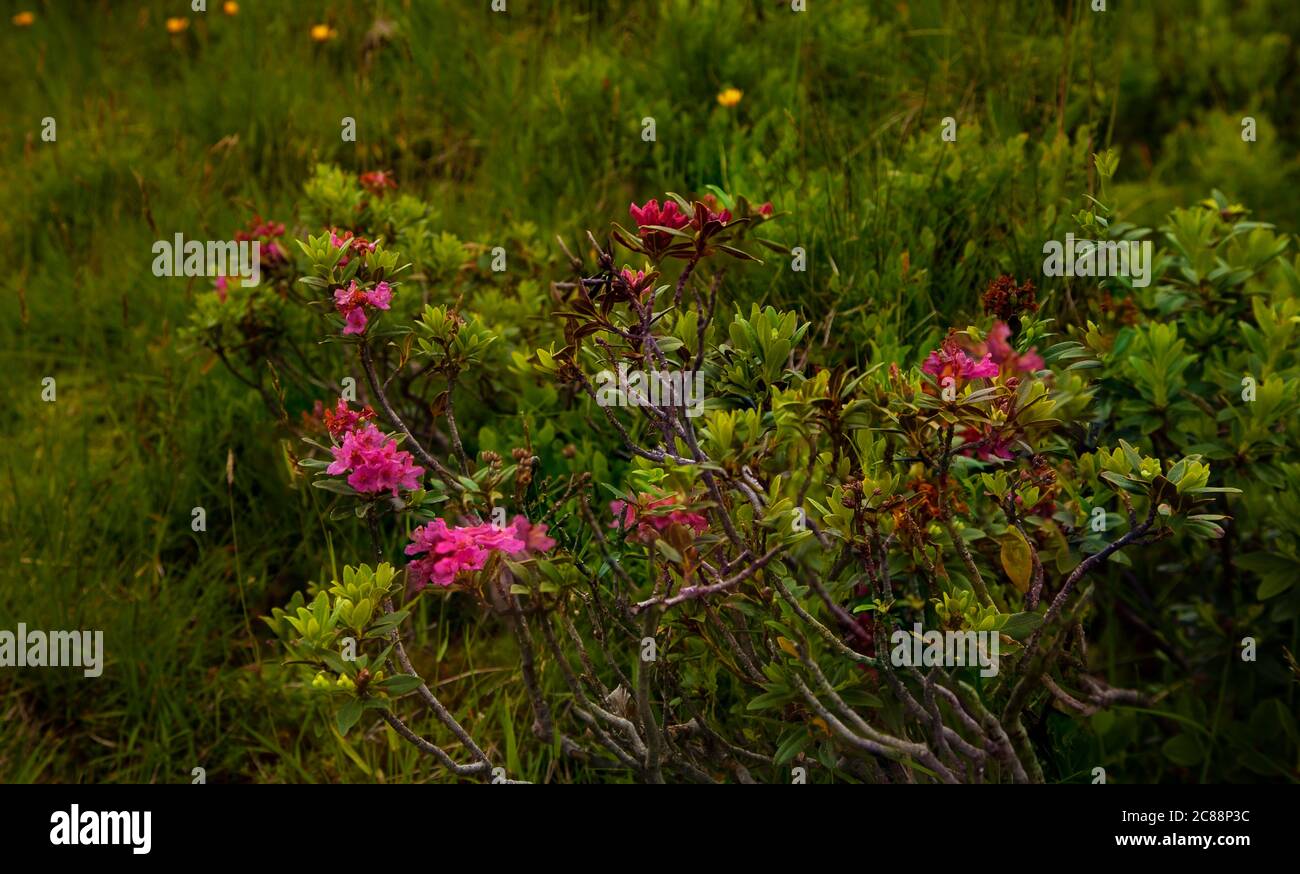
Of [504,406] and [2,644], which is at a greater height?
[504,406]

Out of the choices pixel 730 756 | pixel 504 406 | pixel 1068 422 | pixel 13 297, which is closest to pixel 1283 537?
pixel 1068 422

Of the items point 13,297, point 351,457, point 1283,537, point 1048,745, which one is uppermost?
point 13,297

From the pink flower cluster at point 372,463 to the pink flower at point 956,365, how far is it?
35.0 inches

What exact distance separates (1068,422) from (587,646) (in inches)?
43.4

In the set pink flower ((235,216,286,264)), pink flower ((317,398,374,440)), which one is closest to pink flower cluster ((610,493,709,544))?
pink flower ((317,398,374,440))

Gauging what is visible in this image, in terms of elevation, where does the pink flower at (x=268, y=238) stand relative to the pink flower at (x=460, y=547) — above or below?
above

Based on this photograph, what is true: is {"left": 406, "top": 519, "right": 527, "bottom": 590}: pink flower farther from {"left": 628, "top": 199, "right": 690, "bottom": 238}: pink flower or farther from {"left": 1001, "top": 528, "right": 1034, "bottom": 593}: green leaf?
{"left": 1001, "top": 528, "right": 1034, "bottom": 593}: green leaf

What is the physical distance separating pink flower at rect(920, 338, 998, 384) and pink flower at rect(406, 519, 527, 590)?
74 cm

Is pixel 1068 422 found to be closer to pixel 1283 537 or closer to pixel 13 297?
pixel 1283 537

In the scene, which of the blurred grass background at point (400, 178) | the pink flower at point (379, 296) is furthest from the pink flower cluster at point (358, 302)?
the blurred grass background at point (400, 178)

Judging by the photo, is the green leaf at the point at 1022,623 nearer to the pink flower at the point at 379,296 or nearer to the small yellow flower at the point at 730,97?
the pink flower at the point at 379,296

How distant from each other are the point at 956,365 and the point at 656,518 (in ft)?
1.82

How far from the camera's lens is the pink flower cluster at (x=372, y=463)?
1.98 metres

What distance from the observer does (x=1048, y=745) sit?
7.73ft
